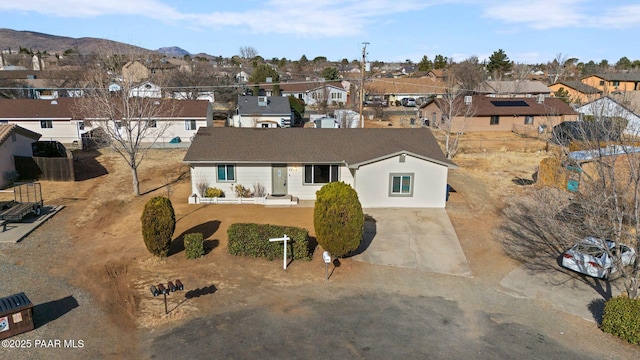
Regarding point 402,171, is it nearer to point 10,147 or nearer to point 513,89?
point 10,147

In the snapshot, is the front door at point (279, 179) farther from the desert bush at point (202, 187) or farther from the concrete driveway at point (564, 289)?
the concrete driveway at point (564, 289)

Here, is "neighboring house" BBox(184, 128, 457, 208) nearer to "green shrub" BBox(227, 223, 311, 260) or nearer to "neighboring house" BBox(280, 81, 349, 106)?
"green shrub" BBox(227, 223, 311, 260)

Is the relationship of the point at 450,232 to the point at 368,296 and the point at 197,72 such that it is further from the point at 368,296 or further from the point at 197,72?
the point at 197,72

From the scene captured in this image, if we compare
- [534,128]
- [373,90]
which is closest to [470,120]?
[534,128]

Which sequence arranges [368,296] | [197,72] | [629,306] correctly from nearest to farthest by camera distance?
[629,306] → [368,296] → [197,72]

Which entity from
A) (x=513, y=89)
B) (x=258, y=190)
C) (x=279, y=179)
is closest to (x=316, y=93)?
(x=513, y=89)

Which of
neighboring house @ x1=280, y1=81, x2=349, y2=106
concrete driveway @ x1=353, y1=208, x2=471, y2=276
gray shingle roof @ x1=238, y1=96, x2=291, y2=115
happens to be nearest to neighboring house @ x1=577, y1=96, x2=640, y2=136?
concrete driveway @ x1=353, y1=208, x2=471, y2=276
